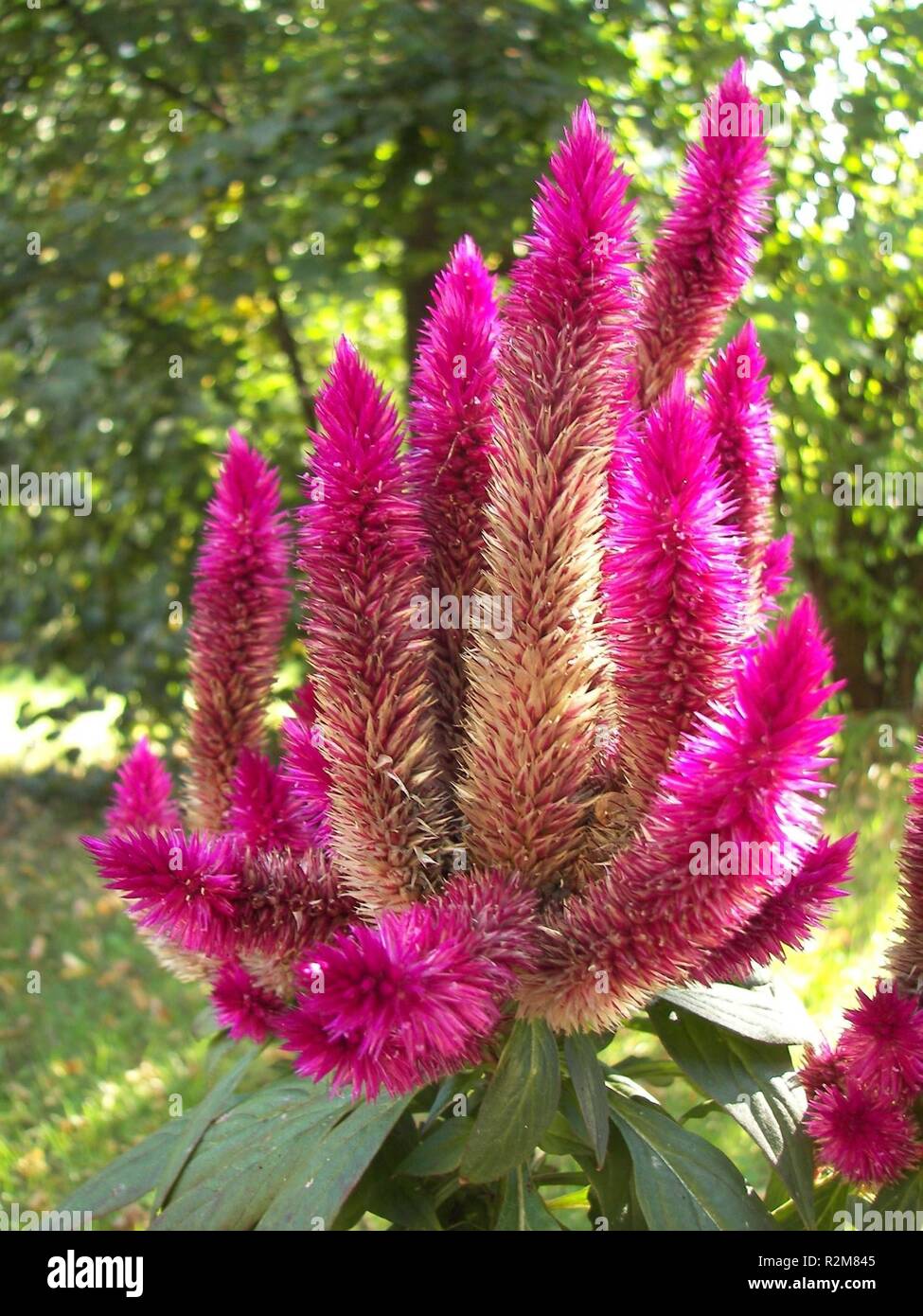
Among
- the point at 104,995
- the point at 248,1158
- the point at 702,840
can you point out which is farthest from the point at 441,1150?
the point at 104,995

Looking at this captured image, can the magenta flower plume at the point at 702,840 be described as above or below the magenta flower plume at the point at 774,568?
below

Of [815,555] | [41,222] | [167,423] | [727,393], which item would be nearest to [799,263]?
[815,555]

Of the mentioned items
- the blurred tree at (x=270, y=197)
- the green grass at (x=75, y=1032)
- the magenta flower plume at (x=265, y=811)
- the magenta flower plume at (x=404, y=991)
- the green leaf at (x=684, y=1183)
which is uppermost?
the blurred tree at (x=270, y=197)

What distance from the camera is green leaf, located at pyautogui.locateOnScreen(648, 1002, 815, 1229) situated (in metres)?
1.18

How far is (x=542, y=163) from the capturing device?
12.9ft

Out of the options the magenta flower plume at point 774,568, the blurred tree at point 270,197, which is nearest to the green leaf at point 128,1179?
the magenta flower plume at point 774,568

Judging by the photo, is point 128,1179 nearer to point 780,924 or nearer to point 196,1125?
point 196,1125

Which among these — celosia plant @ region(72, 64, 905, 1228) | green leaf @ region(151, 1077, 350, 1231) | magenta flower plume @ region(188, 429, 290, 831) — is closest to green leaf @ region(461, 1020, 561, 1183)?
celosia plant @ region(72, 64, 905, 1228)

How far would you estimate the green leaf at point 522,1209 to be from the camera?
121 centimetres

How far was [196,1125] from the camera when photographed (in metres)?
1.38

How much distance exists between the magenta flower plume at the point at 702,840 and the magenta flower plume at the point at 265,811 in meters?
0.28

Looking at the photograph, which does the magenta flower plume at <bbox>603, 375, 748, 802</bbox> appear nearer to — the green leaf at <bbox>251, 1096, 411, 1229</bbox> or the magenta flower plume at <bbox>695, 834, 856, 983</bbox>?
the magenta flower plume at <bbox>695, 834, 856, 983</bbox>

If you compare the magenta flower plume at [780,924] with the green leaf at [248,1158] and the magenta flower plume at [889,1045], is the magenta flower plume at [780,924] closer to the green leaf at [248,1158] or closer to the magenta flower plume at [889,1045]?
the magenta flower plume at [889,1045]

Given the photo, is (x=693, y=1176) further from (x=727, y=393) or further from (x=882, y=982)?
Answer: (x=727, y=393)
